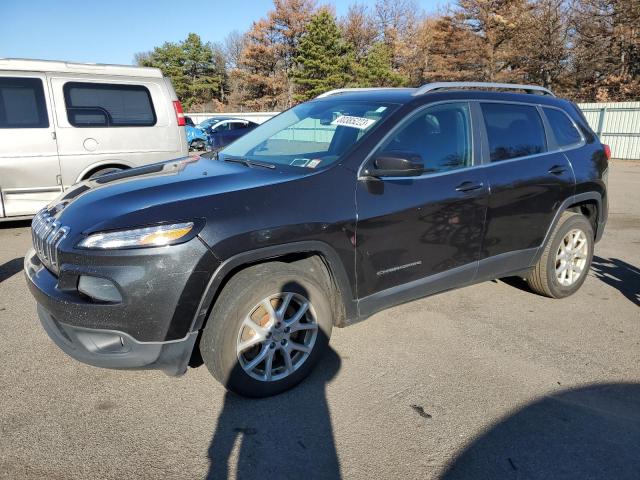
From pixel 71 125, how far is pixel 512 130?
5.50 m

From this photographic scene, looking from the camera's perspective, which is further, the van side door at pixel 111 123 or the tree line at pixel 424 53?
the tree line at pixel 424 53

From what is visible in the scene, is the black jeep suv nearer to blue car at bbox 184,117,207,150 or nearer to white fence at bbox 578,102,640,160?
white fence at bbox 578,102,640,160

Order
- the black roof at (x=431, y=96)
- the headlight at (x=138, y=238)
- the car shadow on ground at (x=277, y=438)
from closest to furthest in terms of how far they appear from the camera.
→ the car shadow on ground at (x=277, y=438) → the headlight at (x=138, y=238) → the black roof at (x=431, y=96)

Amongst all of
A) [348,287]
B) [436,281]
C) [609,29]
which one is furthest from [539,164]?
[609,29]

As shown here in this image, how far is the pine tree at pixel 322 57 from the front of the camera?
132 feet

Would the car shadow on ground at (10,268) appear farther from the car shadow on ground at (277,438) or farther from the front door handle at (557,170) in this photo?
the front door handle at (557,170)

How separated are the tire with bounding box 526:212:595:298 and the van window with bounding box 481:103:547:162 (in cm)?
77

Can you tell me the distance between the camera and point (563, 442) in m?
2.58

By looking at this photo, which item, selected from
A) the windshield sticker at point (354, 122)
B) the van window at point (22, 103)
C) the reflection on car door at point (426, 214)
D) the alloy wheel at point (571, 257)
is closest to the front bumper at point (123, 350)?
the reflection on car door at point (426, 214)

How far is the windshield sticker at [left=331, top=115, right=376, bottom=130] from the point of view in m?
3.31

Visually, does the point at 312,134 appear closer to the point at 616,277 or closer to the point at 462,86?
the point at 462,86

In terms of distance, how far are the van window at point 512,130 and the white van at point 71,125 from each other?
481 centimetres

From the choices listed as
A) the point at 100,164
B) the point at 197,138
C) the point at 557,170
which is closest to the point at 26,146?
the point at 100,164

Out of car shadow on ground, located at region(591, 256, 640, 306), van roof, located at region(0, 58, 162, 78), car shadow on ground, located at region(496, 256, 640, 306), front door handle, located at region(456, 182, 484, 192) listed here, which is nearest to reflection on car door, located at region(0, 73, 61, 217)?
van roof, located at region(0, 58, 162, 78)
